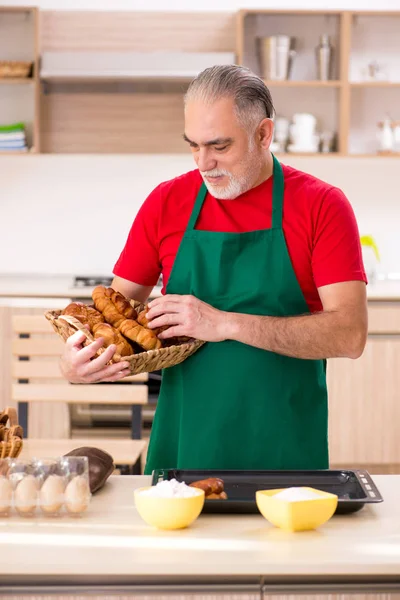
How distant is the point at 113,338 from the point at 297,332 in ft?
1.32

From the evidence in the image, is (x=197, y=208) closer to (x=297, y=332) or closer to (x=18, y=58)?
(x=297, y=332)

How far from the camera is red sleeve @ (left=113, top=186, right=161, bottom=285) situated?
2121mm

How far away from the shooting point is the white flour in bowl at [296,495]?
56.7 inches

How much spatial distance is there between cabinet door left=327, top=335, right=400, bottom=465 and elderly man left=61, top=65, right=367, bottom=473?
2.42 meters

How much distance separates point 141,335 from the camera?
1807 mm

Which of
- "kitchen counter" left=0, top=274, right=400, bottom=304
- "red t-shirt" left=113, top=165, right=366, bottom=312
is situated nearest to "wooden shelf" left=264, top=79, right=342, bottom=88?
"kitchen counter" left=0, top=274, right=400, bottom=304

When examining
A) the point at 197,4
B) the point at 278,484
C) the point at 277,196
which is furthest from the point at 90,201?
the point at 278,484

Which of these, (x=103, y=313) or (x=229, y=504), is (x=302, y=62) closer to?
(x=103, y=313)

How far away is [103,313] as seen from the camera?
189 cm

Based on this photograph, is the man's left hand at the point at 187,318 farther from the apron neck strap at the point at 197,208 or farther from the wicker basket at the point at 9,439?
the wicker basket at the point at 9,439

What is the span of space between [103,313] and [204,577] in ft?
2.37

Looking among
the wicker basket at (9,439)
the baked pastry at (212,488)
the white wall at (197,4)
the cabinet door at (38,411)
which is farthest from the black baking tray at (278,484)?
the white wall at (197,4)

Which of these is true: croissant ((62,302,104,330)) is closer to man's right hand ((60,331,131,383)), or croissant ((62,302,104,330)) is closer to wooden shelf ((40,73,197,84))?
man's right hand ((60,331,131,383))

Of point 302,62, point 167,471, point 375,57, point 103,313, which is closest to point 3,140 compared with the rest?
point 302,62
